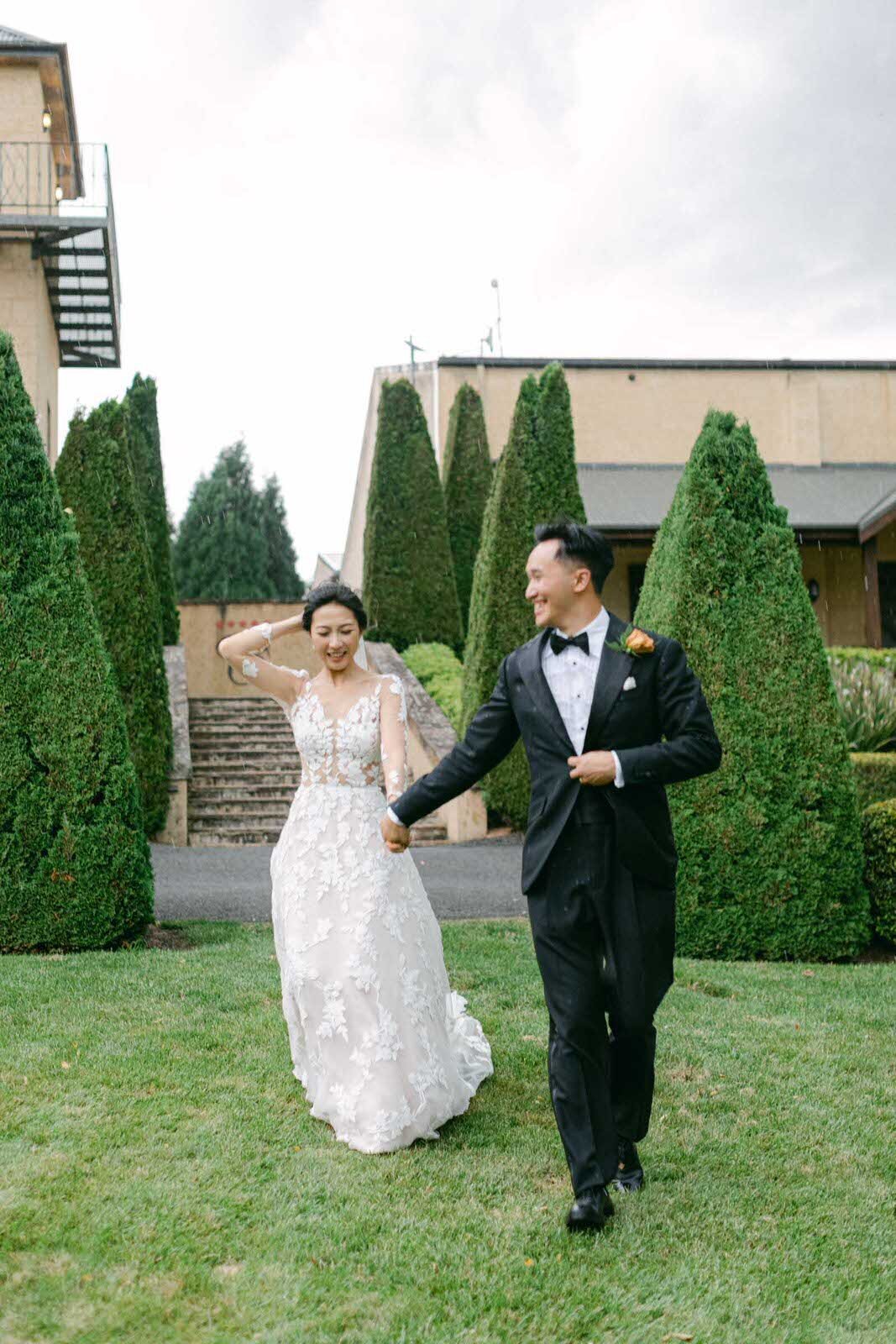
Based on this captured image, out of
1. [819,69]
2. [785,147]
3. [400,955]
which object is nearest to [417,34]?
[819,69]

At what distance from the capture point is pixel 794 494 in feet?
78.6

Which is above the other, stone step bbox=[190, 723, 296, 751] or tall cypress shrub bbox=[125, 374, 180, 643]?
tall cypress shrub bbox=[125, 374, 180, 643]

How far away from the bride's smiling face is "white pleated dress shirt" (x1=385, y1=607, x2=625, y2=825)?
1.06m

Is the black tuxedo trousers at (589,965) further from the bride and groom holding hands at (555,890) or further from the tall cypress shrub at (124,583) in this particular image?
the tall cypress shrub at (124,583)

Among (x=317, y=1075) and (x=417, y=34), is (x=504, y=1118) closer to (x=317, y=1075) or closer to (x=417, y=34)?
(x=317, y=1075)

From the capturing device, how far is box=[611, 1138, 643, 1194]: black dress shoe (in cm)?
373

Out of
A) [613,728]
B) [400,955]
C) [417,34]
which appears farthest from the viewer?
[417,34]

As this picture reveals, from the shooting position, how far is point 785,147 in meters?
12.2

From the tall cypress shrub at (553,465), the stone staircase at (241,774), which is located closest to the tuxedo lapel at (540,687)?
the stone staircase at (241,774)

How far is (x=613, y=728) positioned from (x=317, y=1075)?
190cm

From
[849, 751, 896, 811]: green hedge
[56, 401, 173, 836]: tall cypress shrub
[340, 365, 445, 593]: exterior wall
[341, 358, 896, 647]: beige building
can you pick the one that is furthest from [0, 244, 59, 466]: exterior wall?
[849, 751, 896, 811]: green hedge

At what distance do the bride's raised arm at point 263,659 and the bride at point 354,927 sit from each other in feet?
0.04

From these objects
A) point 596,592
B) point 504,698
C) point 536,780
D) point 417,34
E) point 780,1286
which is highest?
point 417,34

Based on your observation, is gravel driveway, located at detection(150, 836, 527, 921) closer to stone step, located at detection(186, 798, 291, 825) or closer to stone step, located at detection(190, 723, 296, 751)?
stone step, located at detection(186, 798, 291, 825)
